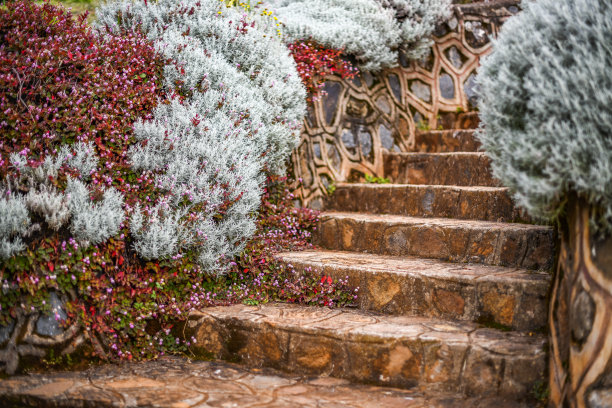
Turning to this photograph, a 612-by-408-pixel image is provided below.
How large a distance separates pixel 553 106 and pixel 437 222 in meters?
1.75

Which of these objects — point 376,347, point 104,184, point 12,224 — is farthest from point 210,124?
point 376,347

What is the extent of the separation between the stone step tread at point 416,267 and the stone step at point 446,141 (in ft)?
6.82

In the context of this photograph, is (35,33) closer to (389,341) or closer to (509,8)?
(389,341)

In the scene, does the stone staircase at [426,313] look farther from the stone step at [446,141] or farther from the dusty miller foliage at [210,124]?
the stone step at [446,141]

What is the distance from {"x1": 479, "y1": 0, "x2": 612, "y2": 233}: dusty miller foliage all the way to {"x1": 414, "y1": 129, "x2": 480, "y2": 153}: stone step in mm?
2711

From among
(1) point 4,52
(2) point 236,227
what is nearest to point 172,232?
(2) point 236,227

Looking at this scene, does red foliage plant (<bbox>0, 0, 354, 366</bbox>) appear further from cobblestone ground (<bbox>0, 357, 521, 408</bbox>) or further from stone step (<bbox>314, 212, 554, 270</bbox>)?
stone step (<bbox>314, 212, 554, 270</bbox>)

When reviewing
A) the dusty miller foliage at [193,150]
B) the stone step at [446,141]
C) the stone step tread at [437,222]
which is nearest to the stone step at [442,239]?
the stone step tread at [437,222]

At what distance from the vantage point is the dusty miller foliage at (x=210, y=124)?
367 centimetres

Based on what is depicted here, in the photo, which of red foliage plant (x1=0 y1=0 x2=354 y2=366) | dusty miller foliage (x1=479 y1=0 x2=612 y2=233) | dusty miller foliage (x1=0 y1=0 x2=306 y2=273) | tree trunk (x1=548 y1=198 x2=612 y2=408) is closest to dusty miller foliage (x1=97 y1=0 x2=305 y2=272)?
dusty miller foliage (x1=0 y1=0 x2=306 y2=273)

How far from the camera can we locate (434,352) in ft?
9.25

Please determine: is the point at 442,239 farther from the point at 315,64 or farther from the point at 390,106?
the point at 390,106

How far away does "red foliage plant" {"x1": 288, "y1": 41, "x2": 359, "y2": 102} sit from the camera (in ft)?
17.4

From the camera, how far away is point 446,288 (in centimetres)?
322
